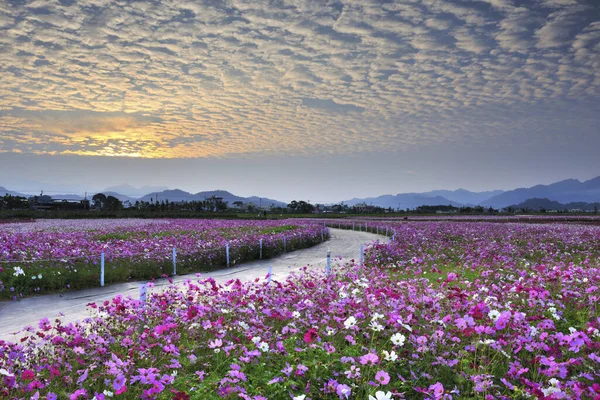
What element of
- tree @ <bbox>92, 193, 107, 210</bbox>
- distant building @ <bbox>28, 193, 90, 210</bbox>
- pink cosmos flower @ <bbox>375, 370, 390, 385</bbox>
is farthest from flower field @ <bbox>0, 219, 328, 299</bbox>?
tree @ <bbox>92, 193, 107, 210</bbox>

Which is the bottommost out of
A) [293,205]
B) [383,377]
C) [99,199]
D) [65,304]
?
[65,304]

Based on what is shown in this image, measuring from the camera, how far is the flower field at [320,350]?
4.36 meters

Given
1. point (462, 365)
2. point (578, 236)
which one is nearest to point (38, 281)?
point (462, 365)

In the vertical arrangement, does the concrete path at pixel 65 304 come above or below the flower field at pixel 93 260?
below

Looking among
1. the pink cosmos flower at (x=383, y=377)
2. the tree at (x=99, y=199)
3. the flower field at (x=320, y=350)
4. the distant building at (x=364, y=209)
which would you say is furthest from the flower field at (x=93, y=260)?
the distant building at (x=364, y=209)

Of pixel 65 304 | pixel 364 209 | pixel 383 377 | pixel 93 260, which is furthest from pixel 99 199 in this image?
pixel 383 377

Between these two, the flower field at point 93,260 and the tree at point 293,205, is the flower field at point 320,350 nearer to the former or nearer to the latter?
the flower field at point 93,260

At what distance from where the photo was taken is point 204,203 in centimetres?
9831

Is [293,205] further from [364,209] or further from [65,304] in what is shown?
[65,304]

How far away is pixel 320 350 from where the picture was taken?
18.3 feet

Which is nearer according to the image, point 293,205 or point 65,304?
point 65,304

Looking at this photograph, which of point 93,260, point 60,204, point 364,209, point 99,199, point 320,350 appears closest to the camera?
point 320,350

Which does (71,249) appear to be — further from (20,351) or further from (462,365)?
(462,365)

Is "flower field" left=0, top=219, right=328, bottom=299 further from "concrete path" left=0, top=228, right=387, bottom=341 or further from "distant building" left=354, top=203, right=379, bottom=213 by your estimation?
"distant building" left=354, top=203, right=379, bottom=213
